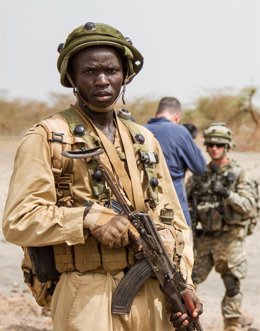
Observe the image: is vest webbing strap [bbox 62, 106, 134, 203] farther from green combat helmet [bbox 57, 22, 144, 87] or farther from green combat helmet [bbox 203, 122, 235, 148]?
green combat helmet [bbox 203, 122, 235, 148]

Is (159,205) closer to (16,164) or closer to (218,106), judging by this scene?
(16,164)

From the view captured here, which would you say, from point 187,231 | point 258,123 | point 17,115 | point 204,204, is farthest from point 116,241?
point 17,115

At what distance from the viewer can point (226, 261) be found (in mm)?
6848

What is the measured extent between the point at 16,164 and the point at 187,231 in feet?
2.69

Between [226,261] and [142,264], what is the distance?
3843 mm

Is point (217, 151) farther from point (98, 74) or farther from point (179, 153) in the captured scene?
point (98, 74)

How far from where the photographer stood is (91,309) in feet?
10.1

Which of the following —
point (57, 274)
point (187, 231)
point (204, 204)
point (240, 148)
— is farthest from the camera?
point (240, 148)

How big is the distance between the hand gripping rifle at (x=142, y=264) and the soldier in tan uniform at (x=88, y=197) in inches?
1.4

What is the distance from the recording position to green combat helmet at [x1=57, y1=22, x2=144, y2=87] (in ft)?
10.3

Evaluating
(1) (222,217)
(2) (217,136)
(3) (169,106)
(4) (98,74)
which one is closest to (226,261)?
(1) (222,217)

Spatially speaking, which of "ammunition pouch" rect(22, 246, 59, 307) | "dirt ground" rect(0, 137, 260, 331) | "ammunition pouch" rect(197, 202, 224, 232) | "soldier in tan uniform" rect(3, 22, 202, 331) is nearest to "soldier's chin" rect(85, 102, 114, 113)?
"soldier in tan uniform" rect(3, 22, 202, 331)

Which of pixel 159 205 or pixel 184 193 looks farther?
pixel 184 193

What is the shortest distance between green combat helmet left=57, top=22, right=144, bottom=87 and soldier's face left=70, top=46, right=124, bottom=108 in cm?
4
